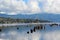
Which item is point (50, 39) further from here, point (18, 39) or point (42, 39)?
point (18, 39)

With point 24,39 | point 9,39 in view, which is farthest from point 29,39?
point 9,39

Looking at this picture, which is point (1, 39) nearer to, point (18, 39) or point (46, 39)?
point (18, 39)

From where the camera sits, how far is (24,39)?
242ft

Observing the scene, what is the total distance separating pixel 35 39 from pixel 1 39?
34.3 ft

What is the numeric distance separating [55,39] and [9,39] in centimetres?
1371

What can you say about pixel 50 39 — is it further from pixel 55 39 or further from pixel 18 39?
pixel 18 39

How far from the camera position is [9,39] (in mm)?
72125

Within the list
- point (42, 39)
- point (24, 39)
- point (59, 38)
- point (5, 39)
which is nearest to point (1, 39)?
point (5, 39)

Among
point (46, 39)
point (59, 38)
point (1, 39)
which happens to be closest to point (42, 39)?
point (46, 39)

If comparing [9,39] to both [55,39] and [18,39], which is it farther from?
[55,39]

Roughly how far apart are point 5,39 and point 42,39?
10.9 meters

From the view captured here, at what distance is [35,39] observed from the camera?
246ft

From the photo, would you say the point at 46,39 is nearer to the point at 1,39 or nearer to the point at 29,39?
the point at 29,39

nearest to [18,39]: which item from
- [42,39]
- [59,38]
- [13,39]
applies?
[13,39]
